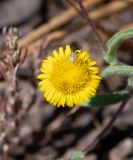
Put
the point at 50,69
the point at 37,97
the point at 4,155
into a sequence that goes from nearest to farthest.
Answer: the point at 50,69
the point at 4,155
the point at 37,97

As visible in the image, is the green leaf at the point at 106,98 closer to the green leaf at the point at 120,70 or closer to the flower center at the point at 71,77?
the green leaf at the point at 120,70

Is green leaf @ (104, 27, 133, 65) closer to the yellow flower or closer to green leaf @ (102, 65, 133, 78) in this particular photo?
green leaf @ (102, 65, 133, 78)

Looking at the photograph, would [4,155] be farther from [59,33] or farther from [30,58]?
[59,33]

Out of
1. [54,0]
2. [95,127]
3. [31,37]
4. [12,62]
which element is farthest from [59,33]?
[12,62]

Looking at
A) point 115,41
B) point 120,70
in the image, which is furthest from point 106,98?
point 115,41

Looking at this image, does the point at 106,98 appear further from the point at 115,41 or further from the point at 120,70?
the point at 115,41
